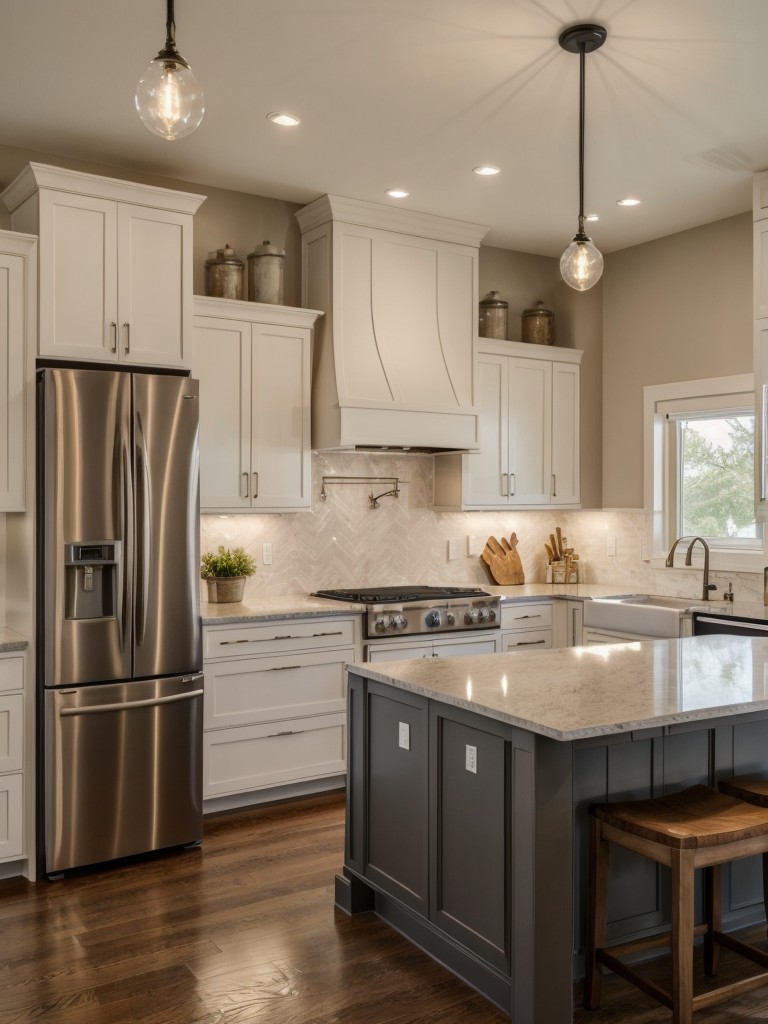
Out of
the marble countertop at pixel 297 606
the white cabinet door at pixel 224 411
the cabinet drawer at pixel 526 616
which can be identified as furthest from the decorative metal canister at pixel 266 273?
the cabinet drawer at pixel 526 616

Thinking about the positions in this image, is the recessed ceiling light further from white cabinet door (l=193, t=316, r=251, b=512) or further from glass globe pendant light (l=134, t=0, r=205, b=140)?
glass globe pendant light (l=134, t=0, r=205, b=140)

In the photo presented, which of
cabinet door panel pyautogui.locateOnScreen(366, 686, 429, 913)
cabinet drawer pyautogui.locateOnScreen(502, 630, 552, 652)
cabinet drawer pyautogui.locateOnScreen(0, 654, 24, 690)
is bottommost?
cabinet door panel pyautogui.locateOnScreen(366, 686, 429, 913)

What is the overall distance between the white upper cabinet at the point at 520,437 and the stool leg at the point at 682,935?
10.9 ft

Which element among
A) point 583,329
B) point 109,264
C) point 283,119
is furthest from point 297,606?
point 583,329

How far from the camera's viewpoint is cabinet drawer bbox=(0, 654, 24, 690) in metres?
3.65

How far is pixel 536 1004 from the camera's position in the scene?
93.5 inches

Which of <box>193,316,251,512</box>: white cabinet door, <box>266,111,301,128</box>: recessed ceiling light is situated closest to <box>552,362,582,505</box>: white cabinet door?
<box>193,316,251,512</box>: white cabinet door

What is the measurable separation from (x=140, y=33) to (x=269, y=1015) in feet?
10.6

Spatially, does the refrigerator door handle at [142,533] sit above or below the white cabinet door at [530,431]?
below

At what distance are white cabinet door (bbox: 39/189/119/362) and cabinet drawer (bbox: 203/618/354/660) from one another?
4.47 ft

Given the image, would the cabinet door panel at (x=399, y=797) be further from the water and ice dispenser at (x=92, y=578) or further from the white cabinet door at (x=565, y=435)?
the white cabinet door at (x=565, y=435)

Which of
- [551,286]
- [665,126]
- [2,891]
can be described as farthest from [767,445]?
[2,891]

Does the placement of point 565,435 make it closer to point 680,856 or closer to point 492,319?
point 492,319

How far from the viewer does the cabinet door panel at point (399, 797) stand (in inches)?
115
